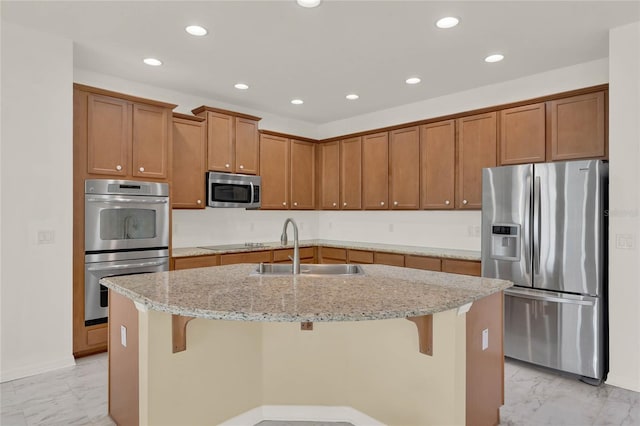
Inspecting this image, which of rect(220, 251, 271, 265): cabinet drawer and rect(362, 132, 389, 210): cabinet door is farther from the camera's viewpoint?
rect(362, 132, 389, 210): cabinet door

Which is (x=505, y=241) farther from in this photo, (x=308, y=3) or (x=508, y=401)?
(x=308, y=3)

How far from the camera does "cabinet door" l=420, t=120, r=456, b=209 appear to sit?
14.1 feet

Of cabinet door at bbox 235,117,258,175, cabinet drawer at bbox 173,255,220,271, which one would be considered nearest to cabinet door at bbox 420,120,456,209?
cabinet door at bbox 235,117,258,175

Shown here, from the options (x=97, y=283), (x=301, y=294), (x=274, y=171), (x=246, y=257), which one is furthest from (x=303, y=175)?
(x=301, y=294)

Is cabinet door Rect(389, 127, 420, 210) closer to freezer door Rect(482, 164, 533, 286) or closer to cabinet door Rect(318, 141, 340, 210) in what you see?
cabinet door Rect(318, 141, 340, 210)

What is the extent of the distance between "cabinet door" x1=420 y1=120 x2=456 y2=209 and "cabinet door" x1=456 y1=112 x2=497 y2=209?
9 cm

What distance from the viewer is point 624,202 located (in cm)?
291

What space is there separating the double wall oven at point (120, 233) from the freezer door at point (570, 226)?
347cm

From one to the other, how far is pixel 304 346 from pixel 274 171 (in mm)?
3244

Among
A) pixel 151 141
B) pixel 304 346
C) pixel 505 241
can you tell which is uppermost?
pixel 151 141

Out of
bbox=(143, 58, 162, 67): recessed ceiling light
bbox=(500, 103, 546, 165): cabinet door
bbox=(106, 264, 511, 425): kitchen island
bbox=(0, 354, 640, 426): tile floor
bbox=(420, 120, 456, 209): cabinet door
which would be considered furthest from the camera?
bbox=(420, 120, 456, 209): cabinet door

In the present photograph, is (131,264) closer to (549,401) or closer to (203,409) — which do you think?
(203,409)

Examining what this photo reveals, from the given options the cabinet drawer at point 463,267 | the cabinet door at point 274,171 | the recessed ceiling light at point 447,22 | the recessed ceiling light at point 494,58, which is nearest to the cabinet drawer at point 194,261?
the cabinet door at point 274,171

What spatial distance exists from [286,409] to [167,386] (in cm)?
75
